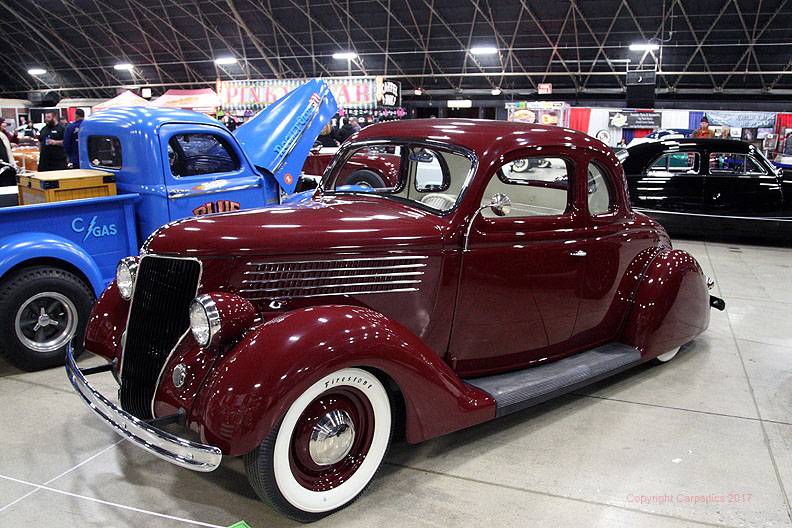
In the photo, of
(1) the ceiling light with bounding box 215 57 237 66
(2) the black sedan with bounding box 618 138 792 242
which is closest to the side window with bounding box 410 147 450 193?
(2) the black sedan with bounding box 618 138 792 242

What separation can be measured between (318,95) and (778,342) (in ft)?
18.5

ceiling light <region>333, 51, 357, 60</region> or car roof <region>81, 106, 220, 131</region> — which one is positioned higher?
ceiling light <region>333, 51, 357, 60</region>

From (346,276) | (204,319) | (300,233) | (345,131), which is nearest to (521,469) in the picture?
(346,276)

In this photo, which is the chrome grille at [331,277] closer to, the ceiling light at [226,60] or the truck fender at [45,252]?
the truck fender at [45,252]

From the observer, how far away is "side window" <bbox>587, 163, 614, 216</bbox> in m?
4.12

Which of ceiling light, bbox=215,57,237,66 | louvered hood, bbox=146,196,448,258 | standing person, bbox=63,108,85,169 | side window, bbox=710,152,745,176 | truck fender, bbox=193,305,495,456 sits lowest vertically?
truck fender, bbox=193,305,495,456

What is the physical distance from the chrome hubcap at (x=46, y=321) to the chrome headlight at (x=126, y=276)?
138cm

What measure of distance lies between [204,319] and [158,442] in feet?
1.71

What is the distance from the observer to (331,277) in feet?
9.93

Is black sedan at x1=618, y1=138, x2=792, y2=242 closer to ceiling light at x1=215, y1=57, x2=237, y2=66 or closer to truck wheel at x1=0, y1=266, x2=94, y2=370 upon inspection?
truck wheel at x1=0, y1=266, x2=94, y2=370

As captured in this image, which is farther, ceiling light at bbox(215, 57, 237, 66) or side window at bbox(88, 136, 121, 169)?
ceiling light at bbox(215, 57, 237, 66)

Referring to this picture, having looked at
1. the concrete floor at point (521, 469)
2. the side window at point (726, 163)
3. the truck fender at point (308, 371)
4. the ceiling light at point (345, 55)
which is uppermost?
the ceiling light at point (345, 55)

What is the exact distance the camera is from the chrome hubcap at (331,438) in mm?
2736

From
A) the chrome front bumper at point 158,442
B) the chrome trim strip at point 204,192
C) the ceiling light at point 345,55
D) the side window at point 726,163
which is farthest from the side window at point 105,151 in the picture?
the ceiling light at point 345,55
